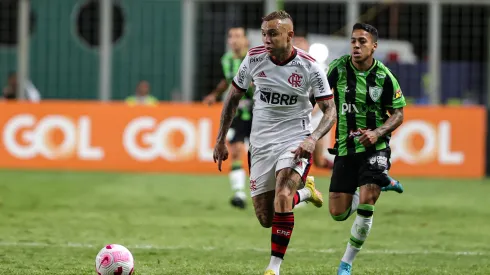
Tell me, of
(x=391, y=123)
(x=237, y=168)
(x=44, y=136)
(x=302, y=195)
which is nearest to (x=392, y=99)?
(x=391, y=123)

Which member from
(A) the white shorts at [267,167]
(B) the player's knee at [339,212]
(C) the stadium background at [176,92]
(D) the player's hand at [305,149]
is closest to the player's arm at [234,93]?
(A) the white shorts at [267,167]

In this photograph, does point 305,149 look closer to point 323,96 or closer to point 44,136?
point 323,96

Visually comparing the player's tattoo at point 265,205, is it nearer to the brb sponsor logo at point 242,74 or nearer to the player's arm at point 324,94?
the player's arm at point 324,94

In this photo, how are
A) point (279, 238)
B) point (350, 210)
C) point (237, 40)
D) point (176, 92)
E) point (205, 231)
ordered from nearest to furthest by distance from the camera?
point (279, 238)
point (350, 210)
point (205, 231)
point (237, 40)
point (176, 92)

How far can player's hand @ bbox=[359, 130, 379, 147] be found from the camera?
883 cm

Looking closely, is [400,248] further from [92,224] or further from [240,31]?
[240,31]

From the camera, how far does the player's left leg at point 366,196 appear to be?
881 cm

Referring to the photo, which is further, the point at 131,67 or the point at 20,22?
the point at 131,67

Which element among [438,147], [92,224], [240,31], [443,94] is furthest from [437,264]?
[443,94]

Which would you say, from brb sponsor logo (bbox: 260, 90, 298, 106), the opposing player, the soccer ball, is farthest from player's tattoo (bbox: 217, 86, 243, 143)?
the soccer ball

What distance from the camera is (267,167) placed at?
8.90 m

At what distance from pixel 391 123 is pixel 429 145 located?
1198cm

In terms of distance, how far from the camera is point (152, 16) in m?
25.1

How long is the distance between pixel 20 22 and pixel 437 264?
1484 cm
